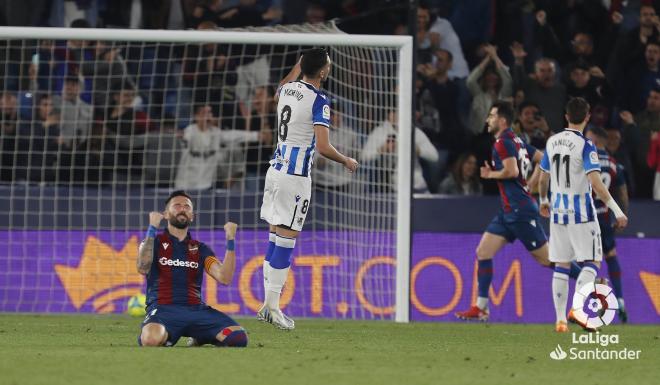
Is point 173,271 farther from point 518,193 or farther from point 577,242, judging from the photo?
point 518,193

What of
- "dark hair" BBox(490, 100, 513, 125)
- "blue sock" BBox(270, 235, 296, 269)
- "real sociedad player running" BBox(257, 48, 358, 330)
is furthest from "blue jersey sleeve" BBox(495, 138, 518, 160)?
"blue sock" BBox(270, 235, 296, 269)

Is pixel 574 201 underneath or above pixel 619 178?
underneath

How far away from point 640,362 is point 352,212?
6060 mm

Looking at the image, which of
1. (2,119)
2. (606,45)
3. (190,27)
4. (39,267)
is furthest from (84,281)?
(606,45)

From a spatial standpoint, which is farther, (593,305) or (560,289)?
(593,305)

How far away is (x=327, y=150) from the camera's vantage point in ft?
31.1

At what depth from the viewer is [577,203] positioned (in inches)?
413

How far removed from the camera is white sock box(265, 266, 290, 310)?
9727mm

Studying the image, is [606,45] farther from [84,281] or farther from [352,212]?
[84,281]

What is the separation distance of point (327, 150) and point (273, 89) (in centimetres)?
508

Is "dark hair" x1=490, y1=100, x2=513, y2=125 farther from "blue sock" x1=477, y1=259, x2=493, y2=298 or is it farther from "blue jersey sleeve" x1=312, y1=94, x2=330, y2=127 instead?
"blue jersey sleeve" x1=312, y1=94, x2=330, y2=127

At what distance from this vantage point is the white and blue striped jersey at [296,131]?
9781mm

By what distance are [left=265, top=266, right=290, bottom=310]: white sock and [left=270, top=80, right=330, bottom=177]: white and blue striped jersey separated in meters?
0.73

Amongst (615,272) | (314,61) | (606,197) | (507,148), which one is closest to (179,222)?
(314,61)
